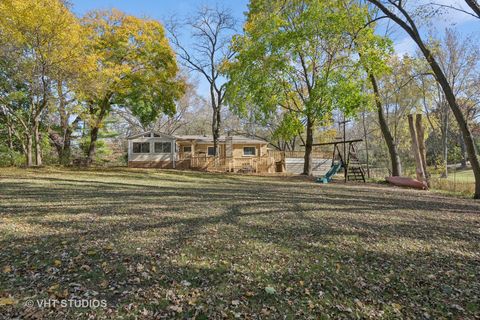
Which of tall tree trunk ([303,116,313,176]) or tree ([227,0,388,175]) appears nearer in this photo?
tree ([227,0,388,175])

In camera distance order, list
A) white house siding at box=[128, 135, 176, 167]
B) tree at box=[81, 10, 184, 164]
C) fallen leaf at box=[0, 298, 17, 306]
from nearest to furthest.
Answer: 1. fallen leaf at box=[0, 298, 17, 306]
2. tree at box=[81, 10, 184, 164]
3. white house siding at box=[128, 135, 176, 167]

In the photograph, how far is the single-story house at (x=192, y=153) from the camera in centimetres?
2312

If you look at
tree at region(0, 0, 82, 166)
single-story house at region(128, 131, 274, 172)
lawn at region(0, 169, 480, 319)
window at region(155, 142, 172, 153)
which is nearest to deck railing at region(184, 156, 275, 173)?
single-story house at region(128, 131, 274, 172)

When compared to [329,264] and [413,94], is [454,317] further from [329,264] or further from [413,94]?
[413,94]

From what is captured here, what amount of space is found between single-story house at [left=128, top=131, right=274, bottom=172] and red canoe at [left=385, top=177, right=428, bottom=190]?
1050 cm

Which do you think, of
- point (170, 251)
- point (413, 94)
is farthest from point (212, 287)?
point (413, 94)

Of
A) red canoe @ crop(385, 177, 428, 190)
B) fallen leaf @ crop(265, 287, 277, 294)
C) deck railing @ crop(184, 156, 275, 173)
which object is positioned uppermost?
deck railing @ crop(184, 156, 275, 173)

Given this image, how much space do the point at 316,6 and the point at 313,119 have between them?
566 centimetres

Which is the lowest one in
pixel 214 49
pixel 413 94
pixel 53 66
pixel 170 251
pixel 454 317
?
pixel 454 317

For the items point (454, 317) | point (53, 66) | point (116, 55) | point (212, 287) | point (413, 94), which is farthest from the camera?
point (413, 94)

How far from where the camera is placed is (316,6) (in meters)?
14.7

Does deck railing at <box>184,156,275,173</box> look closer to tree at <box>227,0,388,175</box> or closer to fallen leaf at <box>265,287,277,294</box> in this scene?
tree at <box>227,0,388,175</box>

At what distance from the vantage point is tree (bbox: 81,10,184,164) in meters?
18.3

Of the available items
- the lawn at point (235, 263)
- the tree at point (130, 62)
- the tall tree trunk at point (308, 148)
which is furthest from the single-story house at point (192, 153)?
the lawn at point (235, 263)
